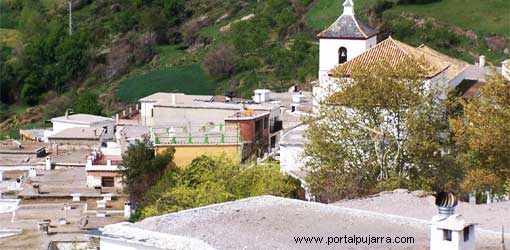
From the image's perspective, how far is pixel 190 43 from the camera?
186 feet

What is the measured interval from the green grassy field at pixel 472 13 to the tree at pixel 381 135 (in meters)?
23.0

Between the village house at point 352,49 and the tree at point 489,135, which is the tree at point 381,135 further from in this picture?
the village house at point 352,49

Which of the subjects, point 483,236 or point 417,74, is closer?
point 483,236

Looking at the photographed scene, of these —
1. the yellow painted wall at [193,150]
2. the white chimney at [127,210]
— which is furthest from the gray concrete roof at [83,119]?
the white chimney at [127,210]

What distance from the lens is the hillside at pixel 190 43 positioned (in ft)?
155

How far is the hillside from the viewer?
47.2 meters

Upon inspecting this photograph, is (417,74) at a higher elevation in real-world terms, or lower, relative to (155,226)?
higher

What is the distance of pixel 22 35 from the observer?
64.2m

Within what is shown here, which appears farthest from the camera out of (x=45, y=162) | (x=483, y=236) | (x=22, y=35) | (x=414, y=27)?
(x=22, y=35)

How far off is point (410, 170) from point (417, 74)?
6.09ft

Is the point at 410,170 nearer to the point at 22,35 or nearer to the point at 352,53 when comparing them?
the point at 352,53

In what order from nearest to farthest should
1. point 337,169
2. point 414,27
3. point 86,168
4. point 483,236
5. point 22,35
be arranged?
point 483,236, point 337,169, point 86,168, point 414,27, point 22,35

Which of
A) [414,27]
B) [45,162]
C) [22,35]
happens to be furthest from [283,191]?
[22,35]

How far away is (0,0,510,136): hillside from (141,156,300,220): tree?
18.5 m
